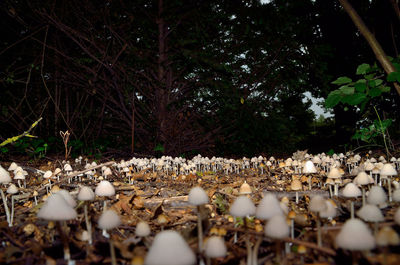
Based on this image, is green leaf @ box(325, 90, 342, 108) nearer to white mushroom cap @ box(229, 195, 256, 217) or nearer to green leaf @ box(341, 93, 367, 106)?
green leaf @ box(341, 93, 367, 106)

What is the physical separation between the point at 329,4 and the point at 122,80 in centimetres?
1057

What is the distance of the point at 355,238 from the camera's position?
1.01 meters

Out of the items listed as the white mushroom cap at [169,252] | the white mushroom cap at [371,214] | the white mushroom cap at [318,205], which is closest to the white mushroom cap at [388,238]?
the white mushroom cap at [371,214]

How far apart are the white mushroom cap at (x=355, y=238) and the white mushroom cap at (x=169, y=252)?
24.0 inches

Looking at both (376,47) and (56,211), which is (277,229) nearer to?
(56,211)

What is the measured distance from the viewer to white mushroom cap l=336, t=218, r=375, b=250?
0.99 m

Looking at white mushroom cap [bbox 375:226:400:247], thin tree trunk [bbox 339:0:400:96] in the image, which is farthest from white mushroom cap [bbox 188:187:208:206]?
thin tree trunk [bbox 339:0:400:96]

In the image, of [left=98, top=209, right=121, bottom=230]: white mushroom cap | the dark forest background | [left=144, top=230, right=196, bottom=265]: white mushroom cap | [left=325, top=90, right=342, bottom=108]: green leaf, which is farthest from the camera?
the dark forest background

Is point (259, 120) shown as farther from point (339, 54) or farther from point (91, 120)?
point (339, 54)

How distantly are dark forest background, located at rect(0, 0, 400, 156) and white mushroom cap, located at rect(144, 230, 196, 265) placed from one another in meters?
6.08

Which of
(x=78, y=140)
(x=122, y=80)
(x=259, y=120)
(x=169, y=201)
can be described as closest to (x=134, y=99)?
(x=122, y=80)

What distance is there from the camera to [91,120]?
25.3ft

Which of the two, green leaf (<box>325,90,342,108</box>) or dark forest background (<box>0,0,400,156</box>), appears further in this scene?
dark forest background (<box>0,0,400,156</box>)

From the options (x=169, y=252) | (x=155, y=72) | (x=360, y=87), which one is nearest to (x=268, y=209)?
(x=169, y=252)
